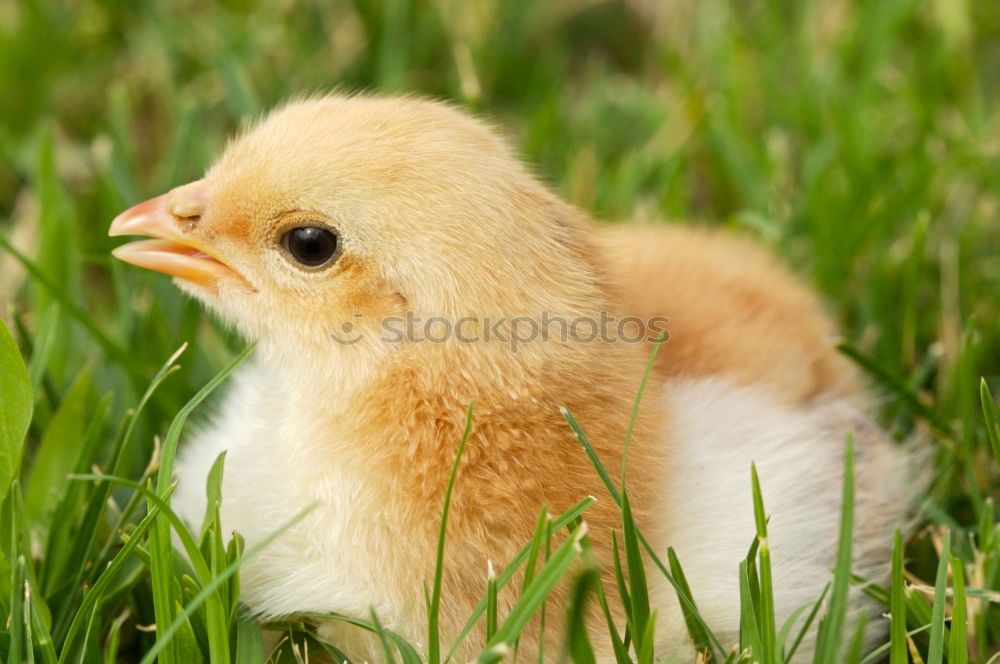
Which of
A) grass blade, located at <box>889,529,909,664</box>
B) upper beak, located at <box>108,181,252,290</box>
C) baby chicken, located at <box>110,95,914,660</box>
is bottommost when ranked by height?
grass blade, located at <box>889,529,909,664</box>

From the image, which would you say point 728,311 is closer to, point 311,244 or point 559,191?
point 559,191

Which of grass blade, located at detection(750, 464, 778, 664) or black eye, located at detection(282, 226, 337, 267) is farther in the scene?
black eye, located at detection(282, 226, 337, 267)

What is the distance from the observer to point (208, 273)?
6.23 feet

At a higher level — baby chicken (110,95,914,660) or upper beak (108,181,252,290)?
upper beak (108,181,252,290)

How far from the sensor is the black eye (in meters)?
1.77

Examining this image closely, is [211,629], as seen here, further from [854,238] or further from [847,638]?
[854,238]

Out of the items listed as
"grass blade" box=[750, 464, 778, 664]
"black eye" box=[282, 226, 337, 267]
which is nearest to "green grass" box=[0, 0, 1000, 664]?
"grass blade" box=[750, 464, 778, 664]

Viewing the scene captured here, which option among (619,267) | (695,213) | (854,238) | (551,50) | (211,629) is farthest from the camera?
(551,50)

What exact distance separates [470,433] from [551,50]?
8.29 feet

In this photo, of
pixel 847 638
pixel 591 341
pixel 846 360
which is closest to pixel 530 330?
pixel 591 341

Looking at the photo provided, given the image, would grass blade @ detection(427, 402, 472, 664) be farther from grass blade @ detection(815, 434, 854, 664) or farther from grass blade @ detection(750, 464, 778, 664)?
grass blade @ detection(815, 434, 854, 664)

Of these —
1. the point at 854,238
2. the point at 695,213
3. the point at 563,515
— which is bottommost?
the point at 563,515

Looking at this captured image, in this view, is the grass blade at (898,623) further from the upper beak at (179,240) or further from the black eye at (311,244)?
the upper beak at (179,240)

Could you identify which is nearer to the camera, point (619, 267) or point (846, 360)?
point (619, 267)
